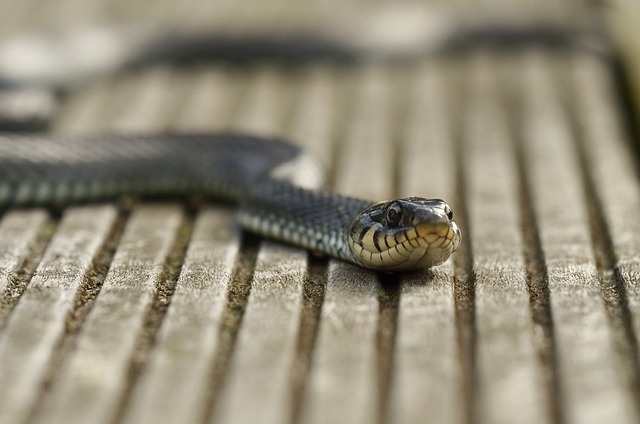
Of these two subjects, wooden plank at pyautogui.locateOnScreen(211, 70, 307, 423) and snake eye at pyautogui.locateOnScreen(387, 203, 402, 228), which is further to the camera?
snake eye at pyautogui.locateOnScreen(387, 203, 402, 228)

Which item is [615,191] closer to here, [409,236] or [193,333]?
[409,236]

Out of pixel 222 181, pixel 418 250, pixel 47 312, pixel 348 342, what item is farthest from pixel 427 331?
pixel 222 181

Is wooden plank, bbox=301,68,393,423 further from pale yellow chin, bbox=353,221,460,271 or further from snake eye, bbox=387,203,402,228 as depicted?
snake eye, bbox=387,203,402,228

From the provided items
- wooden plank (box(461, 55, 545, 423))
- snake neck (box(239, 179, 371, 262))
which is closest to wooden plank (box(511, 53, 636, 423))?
wooden plank (box(461, 55, 545, 423))

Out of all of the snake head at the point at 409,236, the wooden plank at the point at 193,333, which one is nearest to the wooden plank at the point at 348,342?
the snake head at the point at 409,236

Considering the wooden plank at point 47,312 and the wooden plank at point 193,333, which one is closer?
the wooden plank at point 193,333

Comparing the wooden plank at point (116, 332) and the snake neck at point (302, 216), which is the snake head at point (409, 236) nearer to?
the snake neck at point (302, 216)

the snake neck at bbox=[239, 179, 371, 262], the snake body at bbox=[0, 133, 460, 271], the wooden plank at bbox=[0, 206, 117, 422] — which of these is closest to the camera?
the wooden plank at bbox=[0, 206, 117, 422]
